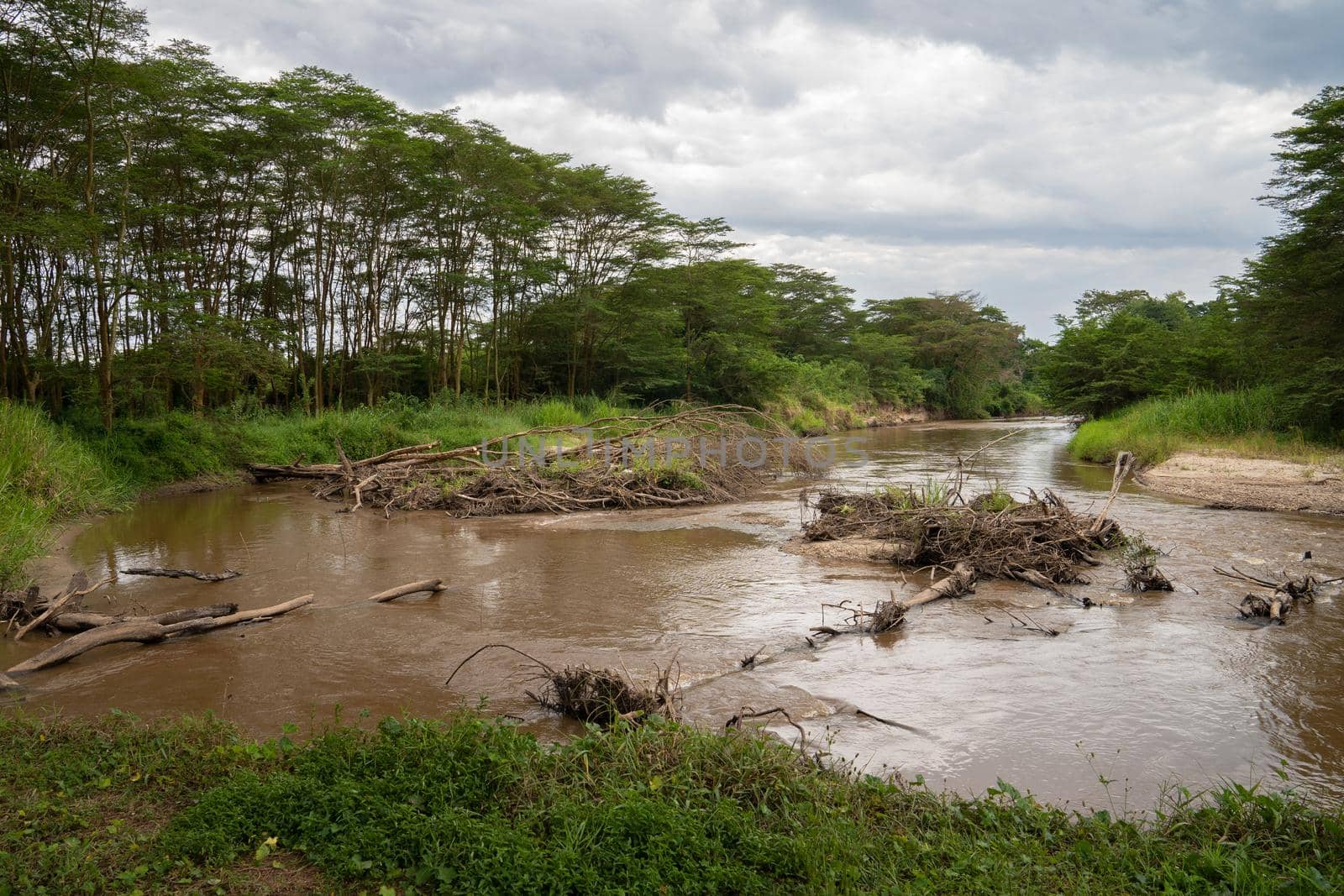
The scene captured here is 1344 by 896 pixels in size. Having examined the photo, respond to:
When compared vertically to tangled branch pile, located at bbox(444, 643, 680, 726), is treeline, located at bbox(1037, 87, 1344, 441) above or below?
above

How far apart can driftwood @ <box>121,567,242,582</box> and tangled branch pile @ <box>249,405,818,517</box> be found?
14.5 feet

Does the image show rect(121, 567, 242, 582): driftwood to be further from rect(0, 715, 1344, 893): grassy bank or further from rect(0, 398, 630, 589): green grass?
rect(0, 715, 1344, 893): grassy bank

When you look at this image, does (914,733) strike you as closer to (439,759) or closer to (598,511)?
(439,759)

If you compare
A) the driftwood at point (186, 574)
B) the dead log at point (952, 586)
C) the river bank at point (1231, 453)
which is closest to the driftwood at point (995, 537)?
the dead log at point (952, 586)

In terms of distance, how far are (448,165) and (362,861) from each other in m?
20.1

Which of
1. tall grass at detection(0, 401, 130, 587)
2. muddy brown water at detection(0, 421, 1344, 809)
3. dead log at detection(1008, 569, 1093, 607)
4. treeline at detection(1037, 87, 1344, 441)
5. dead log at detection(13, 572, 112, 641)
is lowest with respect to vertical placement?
muddy brown water at detection(0, 421, 1344, 809)

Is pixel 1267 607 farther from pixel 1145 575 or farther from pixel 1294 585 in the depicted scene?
pixel 1145 575

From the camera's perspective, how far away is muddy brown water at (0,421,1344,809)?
4316mm

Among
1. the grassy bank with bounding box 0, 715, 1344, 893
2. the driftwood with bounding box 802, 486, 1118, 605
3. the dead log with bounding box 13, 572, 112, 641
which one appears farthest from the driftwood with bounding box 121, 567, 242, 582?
the driftwood with bounding box 802, 486, 1118, 605

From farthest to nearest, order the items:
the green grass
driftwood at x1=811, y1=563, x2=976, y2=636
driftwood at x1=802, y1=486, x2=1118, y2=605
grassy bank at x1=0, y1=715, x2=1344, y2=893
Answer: the green grass
driftwood at x1=802, y1=486, x2=1118, y2=605
driftwood at x1=811, y1=563, x2=976, y2=636
grassy bank at x1=0, y1=715, x2=1344, y2=893

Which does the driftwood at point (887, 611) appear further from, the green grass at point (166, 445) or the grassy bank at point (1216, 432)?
the grassy bank at point (1216, 432)

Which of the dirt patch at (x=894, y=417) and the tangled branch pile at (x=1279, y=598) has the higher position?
the dirt patch at (x=894, y=417)

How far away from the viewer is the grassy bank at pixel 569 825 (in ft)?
9.07

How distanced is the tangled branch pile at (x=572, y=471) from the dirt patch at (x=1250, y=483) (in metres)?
6.70
